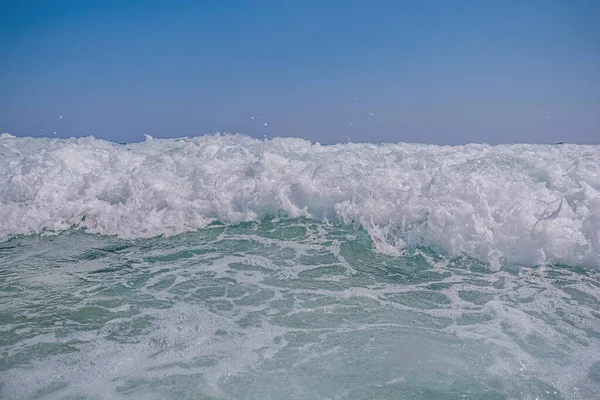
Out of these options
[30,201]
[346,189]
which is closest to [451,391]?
[346,189]

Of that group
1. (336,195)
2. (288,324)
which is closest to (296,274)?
(288,324)

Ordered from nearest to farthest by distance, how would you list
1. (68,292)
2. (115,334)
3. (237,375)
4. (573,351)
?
(237,375), (573,351), (115,334), (68,292)

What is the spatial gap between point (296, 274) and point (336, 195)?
9.06ft

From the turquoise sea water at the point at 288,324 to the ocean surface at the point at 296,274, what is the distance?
0.02 m

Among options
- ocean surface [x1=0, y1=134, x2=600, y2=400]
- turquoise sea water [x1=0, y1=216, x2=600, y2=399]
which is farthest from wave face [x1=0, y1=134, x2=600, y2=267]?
Result: turquoise sea water [x1=0, y1=216, x2=600, y2=399]

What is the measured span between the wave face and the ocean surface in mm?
38

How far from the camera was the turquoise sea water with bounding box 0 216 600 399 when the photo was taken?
3.70 m

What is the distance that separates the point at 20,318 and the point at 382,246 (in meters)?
5.19

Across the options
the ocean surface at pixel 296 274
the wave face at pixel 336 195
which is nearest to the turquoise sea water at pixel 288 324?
the ocean surface at pixel 296 274

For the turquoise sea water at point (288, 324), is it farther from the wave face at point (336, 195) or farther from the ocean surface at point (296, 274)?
the wave face at point (336, 195)

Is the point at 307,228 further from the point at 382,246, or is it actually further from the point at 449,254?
the point at 449,254

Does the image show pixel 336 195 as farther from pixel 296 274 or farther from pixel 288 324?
pixel 288 324

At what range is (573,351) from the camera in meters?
4.28

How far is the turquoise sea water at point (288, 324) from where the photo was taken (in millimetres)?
3703
